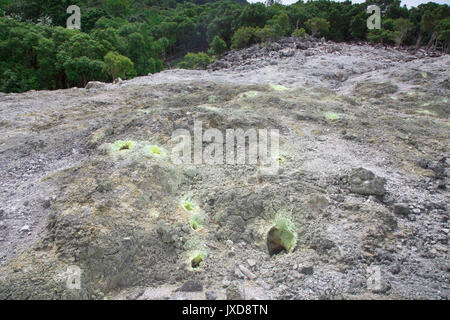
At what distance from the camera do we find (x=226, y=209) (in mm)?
5902

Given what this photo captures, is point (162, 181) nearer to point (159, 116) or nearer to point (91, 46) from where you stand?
point (159, 116)

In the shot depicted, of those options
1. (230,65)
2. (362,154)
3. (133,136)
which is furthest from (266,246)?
(230,65)

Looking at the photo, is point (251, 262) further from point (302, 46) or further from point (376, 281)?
point (302, 46)

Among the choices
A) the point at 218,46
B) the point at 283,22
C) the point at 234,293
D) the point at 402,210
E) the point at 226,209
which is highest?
the point at 283,22

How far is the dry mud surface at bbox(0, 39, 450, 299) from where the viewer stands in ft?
14.3

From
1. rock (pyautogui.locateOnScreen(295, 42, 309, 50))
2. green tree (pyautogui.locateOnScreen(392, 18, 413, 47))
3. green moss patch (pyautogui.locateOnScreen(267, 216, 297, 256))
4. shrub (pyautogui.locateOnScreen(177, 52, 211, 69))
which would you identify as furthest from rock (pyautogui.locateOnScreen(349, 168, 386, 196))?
green tree (pyautogui.locateOnScreen(392, 18, 413, 47))

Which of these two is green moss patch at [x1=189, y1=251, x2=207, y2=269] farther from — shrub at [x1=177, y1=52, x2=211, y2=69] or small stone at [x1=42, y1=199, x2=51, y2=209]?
shrub at [x1=177, y1=52, x2=211, y2=69]

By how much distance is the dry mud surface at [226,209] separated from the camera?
4.37 metres

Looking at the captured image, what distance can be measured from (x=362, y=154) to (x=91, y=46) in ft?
86.2

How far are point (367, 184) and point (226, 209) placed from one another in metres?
3.15

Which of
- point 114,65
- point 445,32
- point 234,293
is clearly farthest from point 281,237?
point 445,32

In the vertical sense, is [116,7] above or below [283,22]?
above

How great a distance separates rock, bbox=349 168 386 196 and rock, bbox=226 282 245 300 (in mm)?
3524

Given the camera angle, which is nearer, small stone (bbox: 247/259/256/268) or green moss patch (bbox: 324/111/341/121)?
small stone (bbox: 247/259/256/268)
